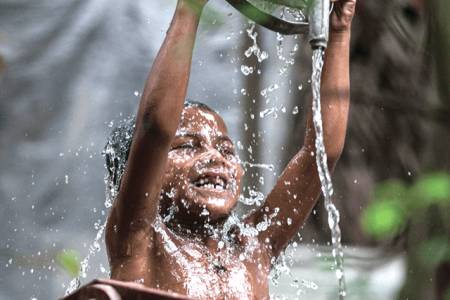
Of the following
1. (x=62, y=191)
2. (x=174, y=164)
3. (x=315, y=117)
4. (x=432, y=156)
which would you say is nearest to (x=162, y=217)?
(x=174, y=164)

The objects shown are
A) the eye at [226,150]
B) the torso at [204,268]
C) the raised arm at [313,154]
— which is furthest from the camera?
the eye at [226,150]

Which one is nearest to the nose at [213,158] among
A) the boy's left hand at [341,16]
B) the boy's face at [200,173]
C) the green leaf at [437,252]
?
the boy's face at [200,173]

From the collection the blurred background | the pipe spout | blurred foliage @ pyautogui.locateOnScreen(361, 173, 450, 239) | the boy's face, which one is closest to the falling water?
the boy's face

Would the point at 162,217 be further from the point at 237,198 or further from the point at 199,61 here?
the point at 199,61

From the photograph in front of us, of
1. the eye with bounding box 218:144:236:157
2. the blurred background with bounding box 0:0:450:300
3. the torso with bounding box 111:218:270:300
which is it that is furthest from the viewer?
the blurred background with bounding box 0:0:450:300

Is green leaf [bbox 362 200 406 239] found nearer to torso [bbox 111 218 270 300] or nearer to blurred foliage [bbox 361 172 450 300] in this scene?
blurred foliage [bbox 361 172 450 300]

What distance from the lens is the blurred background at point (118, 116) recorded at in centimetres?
402

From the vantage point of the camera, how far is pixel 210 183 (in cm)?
274

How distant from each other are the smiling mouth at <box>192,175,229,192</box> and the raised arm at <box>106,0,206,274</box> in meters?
0.21

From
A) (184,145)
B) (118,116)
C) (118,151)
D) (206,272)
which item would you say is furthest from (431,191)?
(118,116)

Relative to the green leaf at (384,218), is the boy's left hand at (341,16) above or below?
above

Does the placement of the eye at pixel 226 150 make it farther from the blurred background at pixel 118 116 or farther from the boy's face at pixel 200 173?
the blurred background at pixel 118 116

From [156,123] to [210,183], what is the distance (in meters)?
0.35

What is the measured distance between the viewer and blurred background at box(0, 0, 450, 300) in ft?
13.2
